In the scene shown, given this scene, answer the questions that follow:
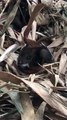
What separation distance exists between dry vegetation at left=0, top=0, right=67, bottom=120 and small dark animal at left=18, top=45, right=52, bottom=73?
18mm

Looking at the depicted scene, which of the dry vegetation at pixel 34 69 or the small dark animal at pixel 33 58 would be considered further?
the small dark animal at pixel 33 58

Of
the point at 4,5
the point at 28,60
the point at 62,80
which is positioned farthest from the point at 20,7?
the point at 62,80

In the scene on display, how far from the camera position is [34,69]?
1780 mm

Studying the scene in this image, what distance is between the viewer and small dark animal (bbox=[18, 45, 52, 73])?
1.80 metres

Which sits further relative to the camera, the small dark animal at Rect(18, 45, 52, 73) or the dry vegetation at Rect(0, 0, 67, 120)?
the small dark animal at Rect(18, 45, 52, 73)

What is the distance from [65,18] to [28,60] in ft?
1.23

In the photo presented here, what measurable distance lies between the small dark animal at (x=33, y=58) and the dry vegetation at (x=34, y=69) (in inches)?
0.7

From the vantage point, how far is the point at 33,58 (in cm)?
182

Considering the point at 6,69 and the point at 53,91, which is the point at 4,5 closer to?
the point at 6,69

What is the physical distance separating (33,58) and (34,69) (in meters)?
0.06

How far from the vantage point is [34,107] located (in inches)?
64.3

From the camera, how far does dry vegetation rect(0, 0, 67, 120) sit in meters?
1.61

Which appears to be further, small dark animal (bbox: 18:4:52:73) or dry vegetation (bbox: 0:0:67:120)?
small dark animal (bbox: 18:4:52:73)

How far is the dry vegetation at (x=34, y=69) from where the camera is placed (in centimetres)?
161
